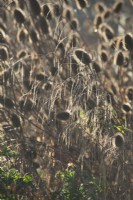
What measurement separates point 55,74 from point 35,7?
568 millimetres

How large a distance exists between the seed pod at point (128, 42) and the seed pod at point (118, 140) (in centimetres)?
70

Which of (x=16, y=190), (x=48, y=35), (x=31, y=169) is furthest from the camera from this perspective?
(x=48, y=35)

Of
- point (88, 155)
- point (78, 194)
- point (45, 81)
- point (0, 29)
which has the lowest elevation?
point (78, 194)

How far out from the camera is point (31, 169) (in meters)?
4.95

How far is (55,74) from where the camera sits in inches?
198

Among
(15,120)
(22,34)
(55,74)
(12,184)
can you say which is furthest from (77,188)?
(22,34)

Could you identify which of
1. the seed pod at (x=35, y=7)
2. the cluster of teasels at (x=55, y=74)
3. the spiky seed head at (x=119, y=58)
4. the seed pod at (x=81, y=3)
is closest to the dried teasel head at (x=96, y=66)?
the cluster of teasels at (x=55, y=74)

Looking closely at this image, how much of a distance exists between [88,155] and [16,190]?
0.66 meters

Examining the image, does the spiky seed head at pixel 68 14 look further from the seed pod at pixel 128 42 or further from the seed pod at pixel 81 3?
the seed pod at pixel 128 42

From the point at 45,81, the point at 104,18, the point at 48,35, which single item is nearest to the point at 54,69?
the point at 45,81

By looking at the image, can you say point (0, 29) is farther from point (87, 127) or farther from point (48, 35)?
point (87, 127)

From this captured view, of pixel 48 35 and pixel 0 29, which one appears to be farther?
pixel 48 35

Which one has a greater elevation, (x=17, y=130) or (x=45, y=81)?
(x=45, y=81)

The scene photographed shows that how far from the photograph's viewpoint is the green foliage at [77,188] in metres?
4.74
